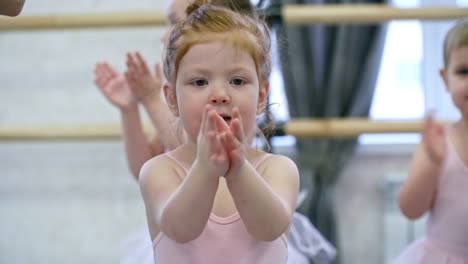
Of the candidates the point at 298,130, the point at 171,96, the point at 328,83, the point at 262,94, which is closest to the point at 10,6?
the point at 171,96

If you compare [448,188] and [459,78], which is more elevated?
[459,78]

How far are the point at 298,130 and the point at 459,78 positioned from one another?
54cm

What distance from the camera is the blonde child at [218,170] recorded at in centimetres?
70

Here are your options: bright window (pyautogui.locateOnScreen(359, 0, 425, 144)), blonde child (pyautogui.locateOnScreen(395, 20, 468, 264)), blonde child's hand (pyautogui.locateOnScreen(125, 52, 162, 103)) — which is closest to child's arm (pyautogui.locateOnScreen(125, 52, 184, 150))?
blonde child's hand (pyautogui.locateOnScreen(125, 52, 162, 103))

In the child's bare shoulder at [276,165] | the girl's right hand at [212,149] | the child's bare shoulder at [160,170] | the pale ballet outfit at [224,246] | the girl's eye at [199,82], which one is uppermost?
the girl's eye at [199,82]

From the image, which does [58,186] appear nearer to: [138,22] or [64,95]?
[64,95]

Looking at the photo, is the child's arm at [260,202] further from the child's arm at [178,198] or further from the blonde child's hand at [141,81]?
the blonde child's hand at [141,81]

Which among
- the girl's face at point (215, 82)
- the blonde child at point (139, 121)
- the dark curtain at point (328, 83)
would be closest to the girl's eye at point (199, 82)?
the girl's face at point (215, 82)

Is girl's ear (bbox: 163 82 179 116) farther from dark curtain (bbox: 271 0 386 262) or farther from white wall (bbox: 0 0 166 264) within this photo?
white wall (bbox: 0 0 166 264)

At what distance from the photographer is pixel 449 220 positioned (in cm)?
114

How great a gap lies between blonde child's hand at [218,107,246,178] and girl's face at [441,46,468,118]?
60cm

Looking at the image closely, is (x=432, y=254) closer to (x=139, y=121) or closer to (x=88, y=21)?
(x=139, y=121)

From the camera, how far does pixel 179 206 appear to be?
70 cm

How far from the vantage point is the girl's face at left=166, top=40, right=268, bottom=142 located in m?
0.75
